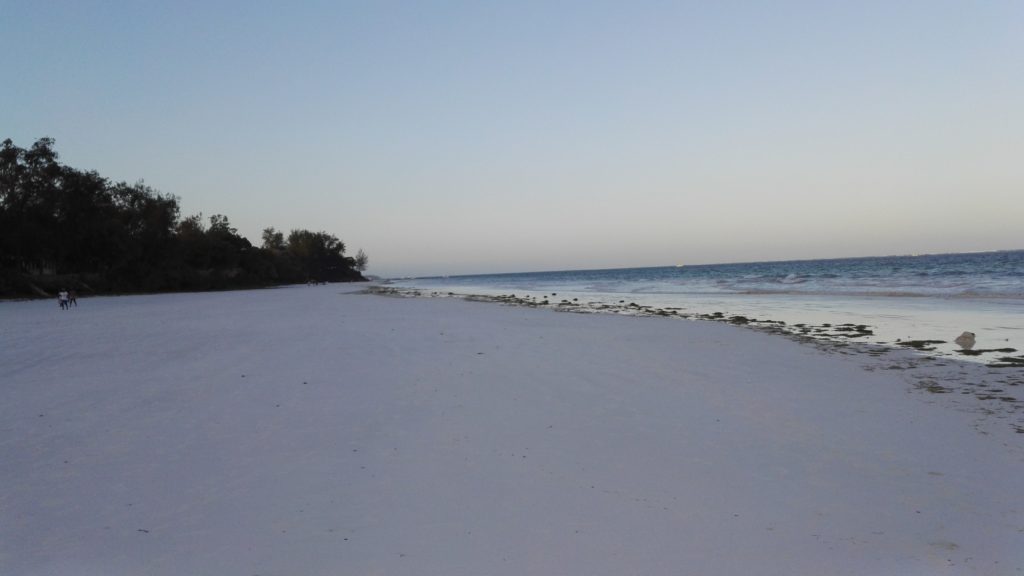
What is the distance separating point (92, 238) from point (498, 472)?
59.4 metres

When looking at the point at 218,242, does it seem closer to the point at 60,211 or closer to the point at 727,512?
the point at 60,211

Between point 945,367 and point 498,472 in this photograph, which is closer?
point 498,472

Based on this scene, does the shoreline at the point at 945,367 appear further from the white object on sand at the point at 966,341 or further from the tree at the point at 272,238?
the tree at the point at 272,238

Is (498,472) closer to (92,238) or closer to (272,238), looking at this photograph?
(92,238)

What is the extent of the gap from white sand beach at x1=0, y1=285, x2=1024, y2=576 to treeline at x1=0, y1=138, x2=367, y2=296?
4663cm

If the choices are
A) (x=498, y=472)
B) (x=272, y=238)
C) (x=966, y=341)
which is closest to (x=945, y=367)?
(x=966, y=341)

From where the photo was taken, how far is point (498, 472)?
5152 millimetres

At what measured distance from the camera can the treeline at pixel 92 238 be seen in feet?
153

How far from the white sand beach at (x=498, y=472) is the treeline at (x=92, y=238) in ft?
153

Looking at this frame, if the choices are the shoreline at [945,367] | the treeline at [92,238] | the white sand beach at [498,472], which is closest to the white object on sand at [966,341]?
the shoreline at [945,367]

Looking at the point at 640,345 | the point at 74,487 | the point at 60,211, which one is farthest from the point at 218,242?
the point at 74,487

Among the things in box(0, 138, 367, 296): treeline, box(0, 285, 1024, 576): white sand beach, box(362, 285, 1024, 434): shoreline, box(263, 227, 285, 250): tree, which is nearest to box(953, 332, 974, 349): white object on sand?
box(362, 285, 1024, 434): shoreline

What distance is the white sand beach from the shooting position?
3.77 metres

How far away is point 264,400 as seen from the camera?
7.80 meters
